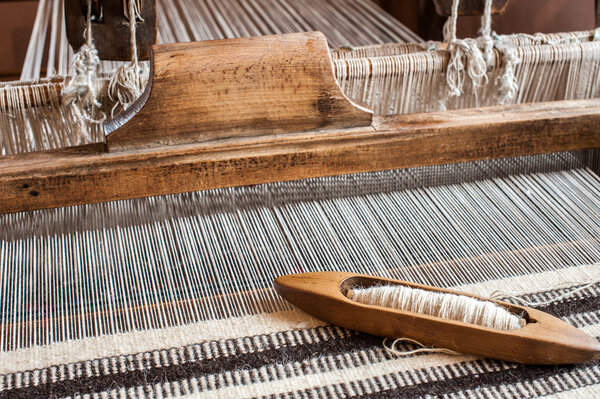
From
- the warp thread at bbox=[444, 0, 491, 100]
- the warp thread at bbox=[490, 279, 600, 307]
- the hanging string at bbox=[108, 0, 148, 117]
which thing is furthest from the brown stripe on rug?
the warp thread at bbox=[444, 0, 491, 100]

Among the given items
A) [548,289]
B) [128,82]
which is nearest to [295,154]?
[128,82]

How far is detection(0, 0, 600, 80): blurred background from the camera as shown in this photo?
216 cm

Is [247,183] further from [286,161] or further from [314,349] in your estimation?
[314,349]

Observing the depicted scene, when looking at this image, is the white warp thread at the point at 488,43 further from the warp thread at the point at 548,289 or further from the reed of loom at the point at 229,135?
the warp thread at the point at 548,289

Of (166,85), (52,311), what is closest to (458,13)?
(166,85)

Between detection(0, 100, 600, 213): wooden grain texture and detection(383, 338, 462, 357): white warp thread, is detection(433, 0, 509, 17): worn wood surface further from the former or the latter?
detection(383, 338, 462, 357): white warp thread

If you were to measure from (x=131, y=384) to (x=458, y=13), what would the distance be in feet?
2.86

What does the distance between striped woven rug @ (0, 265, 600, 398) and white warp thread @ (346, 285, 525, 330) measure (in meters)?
0.05

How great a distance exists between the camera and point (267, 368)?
798mm

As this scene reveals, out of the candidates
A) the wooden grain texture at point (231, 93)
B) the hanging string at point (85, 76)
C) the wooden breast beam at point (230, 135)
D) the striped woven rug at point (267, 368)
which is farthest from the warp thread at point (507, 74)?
the hanging string at point (85, 76)

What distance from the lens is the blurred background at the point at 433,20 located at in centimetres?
216

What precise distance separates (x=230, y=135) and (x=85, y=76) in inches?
9.7

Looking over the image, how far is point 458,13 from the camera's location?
124cm

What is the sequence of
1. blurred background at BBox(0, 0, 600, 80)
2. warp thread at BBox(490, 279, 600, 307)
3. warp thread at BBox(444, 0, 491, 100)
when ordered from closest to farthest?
warp thread at BBox(490, 279, 600, 307)
warp thread at BBox(444, 0, 491, 100)
blurred background at BBox(0, 0, 600, 80)
